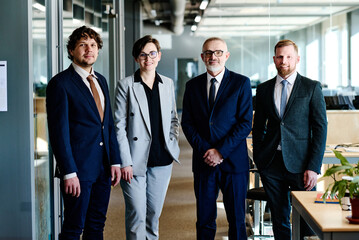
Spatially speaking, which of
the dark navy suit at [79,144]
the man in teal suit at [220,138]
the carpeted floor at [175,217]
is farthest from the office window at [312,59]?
the dark navy suit at [79,144]

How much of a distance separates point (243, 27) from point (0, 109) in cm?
678

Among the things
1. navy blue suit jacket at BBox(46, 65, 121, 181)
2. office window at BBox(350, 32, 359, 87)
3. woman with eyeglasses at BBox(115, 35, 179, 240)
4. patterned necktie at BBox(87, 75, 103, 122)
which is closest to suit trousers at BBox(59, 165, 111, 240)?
navy blue suit jacket at BBox(46, 65, 121, 181)

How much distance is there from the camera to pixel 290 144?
3361mm

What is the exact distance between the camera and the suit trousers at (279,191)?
3426 mm

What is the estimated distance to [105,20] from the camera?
25.7 feet

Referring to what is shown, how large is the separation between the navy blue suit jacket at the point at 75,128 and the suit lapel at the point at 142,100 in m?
0.34

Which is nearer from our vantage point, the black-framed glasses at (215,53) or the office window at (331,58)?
the black-framed glasses at (215,53)

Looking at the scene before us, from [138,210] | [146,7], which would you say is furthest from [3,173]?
[146,7]

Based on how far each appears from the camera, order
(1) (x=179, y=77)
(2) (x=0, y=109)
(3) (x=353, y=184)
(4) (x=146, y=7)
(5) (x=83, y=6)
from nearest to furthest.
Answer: (3) (x=353, y=184) < (2) (x=0, y=109) < (5) (x=83, y=6) < (4) (x=146, y=7) < (1) (x=179, y=77)

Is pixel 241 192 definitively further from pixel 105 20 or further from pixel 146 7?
pixel 146 7

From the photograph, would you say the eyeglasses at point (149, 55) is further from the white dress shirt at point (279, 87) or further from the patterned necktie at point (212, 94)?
the white dress shirt at point (279, 87)

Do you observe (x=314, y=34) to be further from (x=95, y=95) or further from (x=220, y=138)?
(x=95, y=95)

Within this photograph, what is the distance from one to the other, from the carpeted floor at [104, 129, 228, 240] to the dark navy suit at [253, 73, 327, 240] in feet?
4.68

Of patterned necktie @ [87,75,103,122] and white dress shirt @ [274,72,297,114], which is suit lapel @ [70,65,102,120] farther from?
white dress shirt @ [274,72,297,114]
